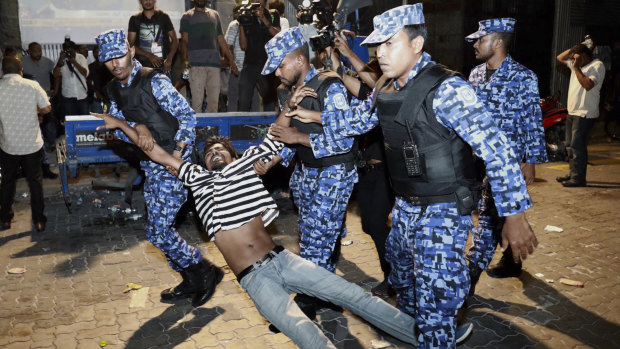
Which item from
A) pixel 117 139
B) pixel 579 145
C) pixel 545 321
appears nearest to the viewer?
pixel 545 321

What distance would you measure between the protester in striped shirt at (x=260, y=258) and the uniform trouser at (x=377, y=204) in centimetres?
126

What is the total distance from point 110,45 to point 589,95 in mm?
8029

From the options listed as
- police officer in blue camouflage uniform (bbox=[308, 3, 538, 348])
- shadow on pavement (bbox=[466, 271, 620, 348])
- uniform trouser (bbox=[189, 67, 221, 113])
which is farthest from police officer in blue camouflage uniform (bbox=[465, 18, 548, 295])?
uniform trouser (bbox=[189, 67, 221, 113])

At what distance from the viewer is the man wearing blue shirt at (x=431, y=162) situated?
110 inches

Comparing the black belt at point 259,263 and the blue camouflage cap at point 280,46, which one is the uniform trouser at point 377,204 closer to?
the blue camouflage cap at point 280,46

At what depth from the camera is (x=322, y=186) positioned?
4.13 meters

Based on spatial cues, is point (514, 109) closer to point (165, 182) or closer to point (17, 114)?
point (165, 182)

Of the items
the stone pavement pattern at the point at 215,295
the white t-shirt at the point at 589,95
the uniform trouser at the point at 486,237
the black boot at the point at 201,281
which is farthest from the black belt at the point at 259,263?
the white t-shirt at the point at 589,95

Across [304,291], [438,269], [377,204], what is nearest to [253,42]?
[377,204]

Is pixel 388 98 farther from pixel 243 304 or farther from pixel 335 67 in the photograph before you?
pixel 243 304

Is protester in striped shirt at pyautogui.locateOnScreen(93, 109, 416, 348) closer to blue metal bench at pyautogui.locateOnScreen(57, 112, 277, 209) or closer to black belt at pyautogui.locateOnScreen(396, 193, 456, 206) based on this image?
black belt at pyautogui.locateOnScreen(396, 193, 456, 206)

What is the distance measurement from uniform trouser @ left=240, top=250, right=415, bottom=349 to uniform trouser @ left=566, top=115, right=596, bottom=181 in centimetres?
731

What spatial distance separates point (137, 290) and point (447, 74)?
397cm

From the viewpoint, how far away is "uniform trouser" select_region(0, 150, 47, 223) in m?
6.99
